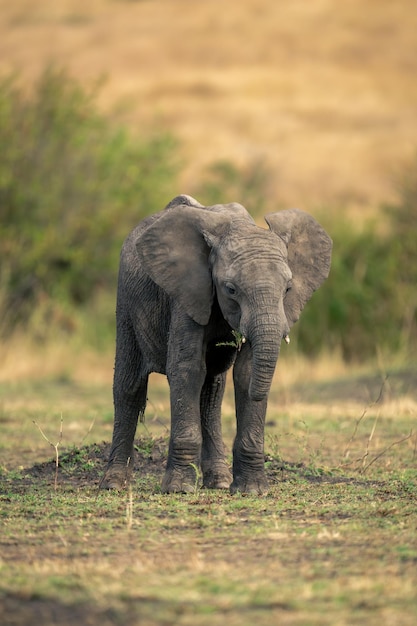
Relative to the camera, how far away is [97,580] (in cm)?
525

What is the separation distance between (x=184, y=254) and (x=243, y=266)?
66 cm

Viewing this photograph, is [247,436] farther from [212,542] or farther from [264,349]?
[212,542]

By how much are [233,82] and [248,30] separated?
19.8 feet

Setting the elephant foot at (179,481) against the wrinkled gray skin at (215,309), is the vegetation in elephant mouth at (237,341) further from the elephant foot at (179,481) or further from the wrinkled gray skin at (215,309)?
the elephant foot at (179,481)

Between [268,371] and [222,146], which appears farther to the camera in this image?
[222,146]

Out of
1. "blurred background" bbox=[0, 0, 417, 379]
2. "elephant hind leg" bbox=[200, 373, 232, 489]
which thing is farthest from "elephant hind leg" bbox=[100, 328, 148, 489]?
"blurred background" bbox=[0, 0, 417, 379]

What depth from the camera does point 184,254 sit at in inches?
317

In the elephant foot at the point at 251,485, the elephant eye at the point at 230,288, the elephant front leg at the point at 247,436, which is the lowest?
the elephant foot at the point at 251,485

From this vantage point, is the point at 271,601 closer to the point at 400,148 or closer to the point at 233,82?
the point at 400,148

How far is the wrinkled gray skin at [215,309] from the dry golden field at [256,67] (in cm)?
5028

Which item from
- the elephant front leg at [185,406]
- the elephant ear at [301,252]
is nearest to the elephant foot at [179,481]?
the elephant front leg at [185,406]

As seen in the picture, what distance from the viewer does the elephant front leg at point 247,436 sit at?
25.7ft

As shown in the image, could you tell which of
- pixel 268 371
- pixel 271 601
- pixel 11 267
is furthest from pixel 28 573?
pixel 11 267

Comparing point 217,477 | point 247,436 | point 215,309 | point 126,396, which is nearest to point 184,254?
point 215,309
